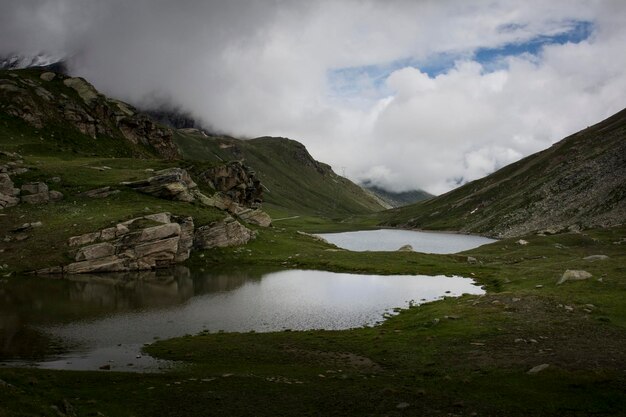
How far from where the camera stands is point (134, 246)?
316 feet

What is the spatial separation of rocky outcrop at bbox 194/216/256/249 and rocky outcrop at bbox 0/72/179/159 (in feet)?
292

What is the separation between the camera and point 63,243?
90375 millimetres

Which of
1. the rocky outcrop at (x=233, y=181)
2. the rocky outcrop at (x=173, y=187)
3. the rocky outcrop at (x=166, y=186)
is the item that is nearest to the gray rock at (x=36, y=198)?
the rocky outcrop at (x=173, y=187)

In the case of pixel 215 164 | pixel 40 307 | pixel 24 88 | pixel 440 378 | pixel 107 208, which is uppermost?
pixel 24 88

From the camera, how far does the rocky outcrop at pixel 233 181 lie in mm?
162375

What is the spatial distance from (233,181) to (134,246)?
78.1m

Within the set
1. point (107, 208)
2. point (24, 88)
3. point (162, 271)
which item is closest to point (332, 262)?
point (162, 271)

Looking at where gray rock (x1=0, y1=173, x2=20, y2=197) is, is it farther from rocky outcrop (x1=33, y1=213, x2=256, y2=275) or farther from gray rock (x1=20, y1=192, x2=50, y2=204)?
rocky outcrop (x1=33, y1=213, x2=256, y2=275)

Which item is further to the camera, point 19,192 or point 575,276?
point 19,192

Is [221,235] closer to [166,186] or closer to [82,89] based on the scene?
[166,186]

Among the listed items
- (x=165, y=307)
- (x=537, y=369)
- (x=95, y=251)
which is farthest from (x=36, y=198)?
(x=537, y=369)

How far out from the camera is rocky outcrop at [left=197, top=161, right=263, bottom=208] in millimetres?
162375

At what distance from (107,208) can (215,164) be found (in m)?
66.4

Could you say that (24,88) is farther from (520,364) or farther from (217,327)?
(520,364)
